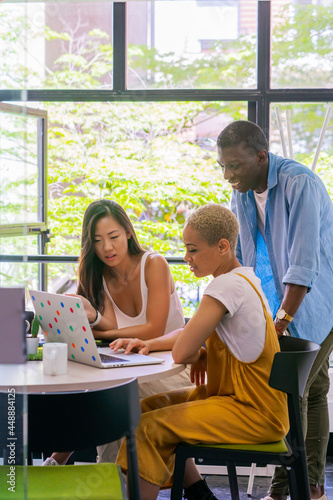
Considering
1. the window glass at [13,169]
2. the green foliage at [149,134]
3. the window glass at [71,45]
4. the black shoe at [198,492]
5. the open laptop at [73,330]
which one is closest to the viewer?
the window glass at [13,169]

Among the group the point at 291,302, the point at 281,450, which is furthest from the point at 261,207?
the point at 281,450

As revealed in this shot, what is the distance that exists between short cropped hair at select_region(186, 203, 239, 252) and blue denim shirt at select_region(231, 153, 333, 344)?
0.35m

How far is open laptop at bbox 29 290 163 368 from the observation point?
5.50ft

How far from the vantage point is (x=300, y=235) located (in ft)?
6.97

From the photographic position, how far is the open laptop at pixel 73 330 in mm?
1677

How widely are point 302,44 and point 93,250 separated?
2364mm

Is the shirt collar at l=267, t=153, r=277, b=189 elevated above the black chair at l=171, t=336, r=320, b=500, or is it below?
above

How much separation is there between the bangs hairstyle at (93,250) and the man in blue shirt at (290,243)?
413mm

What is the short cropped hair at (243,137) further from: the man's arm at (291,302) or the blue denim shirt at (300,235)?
the man's arm at (291,302)

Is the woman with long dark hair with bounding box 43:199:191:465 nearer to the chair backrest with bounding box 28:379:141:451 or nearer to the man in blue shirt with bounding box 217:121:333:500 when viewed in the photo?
the man in blue shirt with bounding box 217:121:333:500

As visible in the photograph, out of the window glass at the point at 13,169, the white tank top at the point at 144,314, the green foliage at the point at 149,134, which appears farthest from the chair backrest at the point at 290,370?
the green foliage at the point at 149,134

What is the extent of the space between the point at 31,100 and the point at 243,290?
234cm

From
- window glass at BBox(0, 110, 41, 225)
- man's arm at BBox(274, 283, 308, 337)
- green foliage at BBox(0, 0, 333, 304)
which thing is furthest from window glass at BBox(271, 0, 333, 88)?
window glass at BBox(0, 110, 41, 225)

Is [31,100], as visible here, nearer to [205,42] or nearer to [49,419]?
[205,42]
